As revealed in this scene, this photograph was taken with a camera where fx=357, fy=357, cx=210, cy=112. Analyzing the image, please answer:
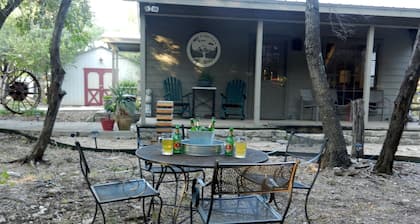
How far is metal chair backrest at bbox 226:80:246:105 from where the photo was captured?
8.26 m

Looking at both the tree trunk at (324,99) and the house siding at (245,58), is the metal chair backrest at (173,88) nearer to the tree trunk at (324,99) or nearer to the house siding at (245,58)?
the house siding at (245,58)

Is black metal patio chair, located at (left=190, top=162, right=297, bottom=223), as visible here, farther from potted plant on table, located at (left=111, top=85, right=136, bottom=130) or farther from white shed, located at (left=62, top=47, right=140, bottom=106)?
white shed, located at (left=62, top=47, right=140, bottom=106)

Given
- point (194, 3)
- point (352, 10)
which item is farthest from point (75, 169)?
point (352, 10)

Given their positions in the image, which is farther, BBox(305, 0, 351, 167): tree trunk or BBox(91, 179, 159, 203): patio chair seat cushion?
BBox(305, 0, 351, 167): tree trunk

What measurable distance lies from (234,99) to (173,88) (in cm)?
142

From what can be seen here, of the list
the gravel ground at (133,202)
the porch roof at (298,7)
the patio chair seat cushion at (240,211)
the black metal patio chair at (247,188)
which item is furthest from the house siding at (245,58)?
the black metal patio chair at (247,188)

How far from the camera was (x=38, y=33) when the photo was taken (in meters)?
15.1

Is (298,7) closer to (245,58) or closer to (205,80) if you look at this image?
(245,58)

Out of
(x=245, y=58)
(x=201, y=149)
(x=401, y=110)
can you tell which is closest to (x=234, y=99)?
(x=245, y=58)

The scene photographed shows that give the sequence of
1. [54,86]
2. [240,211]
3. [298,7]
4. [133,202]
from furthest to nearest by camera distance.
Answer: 1. [298,7]
2. [54,86]
3. [133,202]
4. [240,211]

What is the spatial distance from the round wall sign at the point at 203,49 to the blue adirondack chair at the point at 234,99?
727 millimetres

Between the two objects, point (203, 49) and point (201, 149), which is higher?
point (203, 49)

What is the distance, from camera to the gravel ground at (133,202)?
309 cm

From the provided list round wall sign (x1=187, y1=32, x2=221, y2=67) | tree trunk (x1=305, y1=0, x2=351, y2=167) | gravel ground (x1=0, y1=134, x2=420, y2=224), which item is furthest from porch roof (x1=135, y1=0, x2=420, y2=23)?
gravel ground (x1=0, y1=134, x2=420, y2=224)
